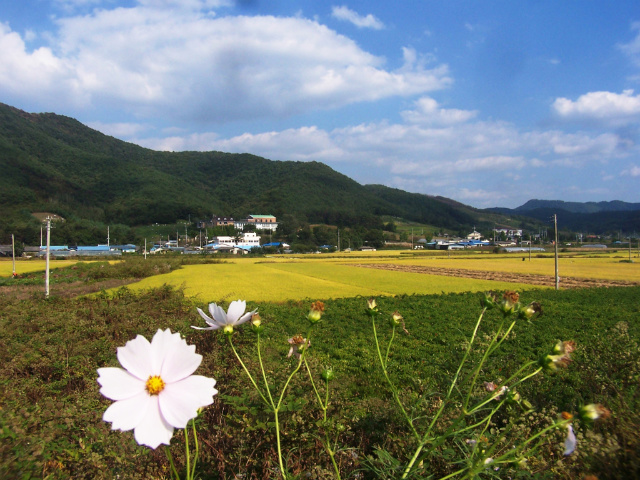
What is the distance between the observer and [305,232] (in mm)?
88812

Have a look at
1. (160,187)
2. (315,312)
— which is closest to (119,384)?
(315,312)

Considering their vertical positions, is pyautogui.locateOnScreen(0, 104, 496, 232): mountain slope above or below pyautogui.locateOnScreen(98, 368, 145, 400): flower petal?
above

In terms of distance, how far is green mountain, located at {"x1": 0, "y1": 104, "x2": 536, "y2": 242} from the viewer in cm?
9894

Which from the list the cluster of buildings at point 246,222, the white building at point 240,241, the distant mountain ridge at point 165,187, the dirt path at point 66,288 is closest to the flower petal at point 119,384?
the dirt path at point 66,288

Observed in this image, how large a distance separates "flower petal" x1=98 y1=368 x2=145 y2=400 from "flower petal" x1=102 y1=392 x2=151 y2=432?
0.04 feet

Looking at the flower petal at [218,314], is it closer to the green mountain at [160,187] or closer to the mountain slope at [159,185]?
the green mountain at [160,187]

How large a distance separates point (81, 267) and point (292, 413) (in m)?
36.1

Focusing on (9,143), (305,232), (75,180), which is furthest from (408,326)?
(9,143)

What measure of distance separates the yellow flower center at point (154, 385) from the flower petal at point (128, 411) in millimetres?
14

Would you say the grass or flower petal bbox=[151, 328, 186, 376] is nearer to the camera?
flower petal bbox=[151, 328, 186, 376]

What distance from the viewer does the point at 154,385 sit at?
0.99 meters

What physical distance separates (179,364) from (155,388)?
74 millimetres

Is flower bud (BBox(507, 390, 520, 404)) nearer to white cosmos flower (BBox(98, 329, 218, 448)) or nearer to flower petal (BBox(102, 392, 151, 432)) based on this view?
white cosmos flower (BBox(98, 329, 218, 448))

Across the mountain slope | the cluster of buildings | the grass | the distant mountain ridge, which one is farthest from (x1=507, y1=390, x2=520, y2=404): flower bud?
the cluster of buildings
